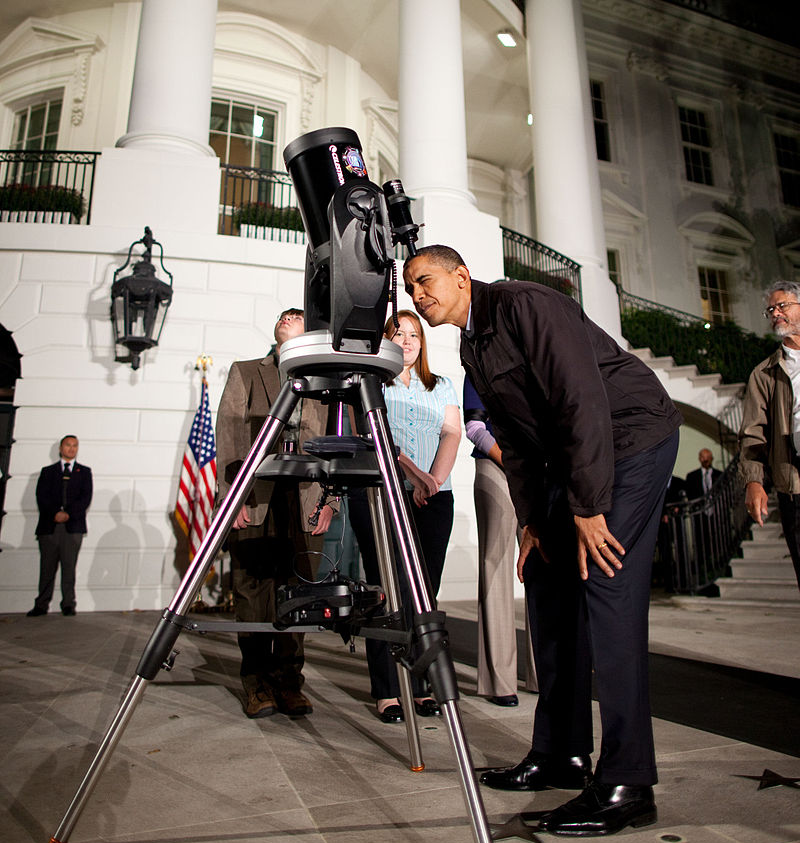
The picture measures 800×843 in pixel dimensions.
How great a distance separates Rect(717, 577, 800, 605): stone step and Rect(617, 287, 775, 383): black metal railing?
19.0 ft

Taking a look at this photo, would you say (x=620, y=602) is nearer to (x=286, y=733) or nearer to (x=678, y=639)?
(x=286, y=733)

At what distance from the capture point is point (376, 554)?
250cm

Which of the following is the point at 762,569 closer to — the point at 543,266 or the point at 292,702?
the point at 543,266

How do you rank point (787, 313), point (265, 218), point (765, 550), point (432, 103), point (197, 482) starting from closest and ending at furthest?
point (787, 313) → point (197, 482) → point (765, 550) → point (432, 103) → point (265, 218)

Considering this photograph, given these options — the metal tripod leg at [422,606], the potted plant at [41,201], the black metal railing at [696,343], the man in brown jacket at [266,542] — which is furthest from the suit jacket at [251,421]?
the black metal railing at [696,343]

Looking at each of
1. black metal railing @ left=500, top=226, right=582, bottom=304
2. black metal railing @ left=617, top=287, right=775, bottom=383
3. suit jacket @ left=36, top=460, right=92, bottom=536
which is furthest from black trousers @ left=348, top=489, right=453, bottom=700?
black metal railing @ left=617, top=287, right=775, bottom=383

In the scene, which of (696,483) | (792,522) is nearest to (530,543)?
(792,522)

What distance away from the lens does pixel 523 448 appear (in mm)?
1901

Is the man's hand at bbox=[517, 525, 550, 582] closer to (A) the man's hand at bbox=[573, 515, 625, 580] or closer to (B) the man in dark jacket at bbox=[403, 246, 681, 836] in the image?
(B) the man in dark jacket at bbox=[403, 246, 681, 836]

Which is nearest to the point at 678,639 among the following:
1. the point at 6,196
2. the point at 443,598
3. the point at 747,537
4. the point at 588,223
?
the point at 443,598

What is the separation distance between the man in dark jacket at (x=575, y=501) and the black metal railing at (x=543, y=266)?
310 inches

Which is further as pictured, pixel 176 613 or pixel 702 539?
pixel 702 539

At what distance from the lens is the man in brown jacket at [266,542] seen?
2.60 metres

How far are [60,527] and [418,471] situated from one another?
469 centimetres
